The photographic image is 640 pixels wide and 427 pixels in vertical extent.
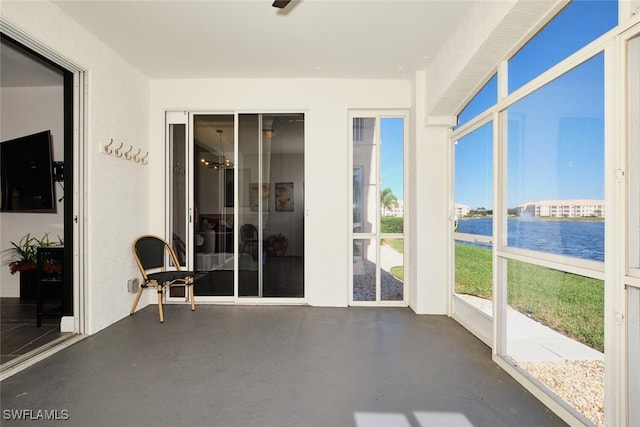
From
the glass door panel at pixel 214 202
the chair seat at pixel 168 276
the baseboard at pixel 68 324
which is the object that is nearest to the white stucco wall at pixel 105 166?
the baseboard at pixel 68 324

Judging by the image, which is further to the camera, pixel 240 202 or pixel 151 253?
pixel 240 202

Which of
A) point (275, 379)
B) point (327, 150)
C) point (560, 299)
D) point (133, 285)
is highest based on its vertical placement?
point (327, 150)

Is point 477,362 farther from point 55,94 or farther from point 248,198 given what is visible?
point 55,94

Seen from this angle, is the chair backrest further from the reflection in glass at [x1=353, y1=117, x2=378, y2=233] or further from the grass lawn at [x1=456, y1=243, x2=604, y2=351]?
the grass lawn at [x1=456, y1=243, x2=604, y2=351]

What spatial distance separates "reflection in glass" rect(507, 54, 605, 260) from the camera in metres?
1.55

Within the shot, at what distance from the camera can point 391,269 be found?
3.77m

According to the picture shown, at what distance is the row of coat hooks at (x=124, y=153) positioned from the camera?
119 inches

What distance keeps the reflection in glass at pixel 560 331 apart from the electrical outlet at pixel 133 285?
12.8 feet

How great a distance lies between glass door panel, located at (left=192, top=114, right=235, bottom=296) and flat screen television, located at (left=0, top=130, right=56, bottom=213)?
1.62m

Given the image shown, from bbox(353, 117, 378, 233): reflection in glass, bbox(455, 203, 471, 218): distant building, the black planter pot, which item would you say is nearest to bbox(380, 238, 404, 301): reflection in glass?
bbox(353, 117, 378, 233): reflection in glass

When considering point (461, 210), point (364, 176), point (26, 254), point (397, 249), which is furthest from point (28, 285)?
point (461, 210)

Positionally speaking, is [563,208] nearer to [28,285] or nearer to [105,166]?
[105,166]

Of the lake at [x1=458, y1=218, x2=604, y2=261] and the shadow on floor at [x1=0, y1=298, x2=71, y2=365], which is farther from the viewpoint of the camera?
the shadow on floor at [x1=0, y1=298, x2=71, y2=365]

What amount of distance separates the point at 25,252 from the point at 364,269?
425 centimetres
